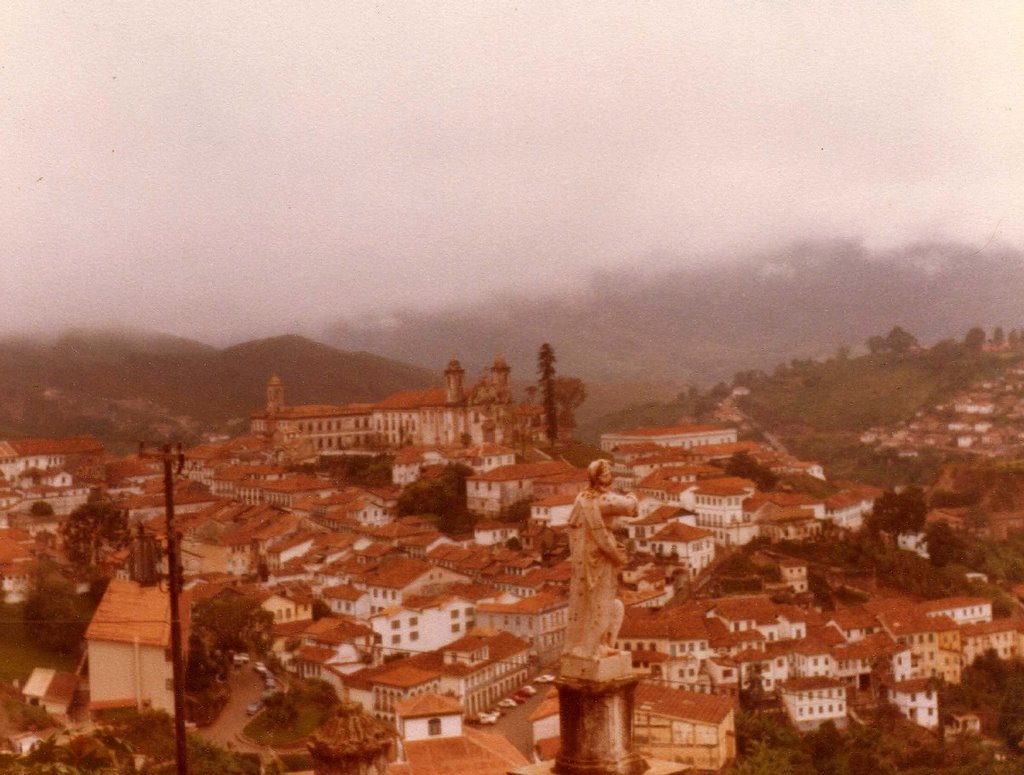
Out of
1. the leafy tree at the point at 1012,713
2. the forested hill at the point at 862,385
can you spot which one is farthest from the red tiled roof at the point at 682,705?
the forested hill at the point at 862,385

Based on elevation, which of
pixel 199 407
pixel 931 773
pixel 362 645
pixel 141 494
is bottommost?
pixel 931 773

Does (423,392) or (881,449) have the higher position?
(423,392)

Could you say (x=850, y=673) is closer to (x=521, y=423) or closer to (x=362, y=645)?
(x=362, y=645)

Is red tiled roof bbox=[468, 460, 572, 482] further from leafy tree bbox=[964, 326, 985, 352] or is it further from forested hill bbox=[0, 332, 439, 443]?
leafy tree bbox=[964, 326, 985, 352]

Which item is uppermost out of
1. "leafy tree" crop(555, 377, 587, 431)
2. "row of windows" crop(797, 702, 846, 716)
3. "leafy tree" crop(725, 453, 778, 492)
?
"leafy tree" crop(555, 377, 587, 431)

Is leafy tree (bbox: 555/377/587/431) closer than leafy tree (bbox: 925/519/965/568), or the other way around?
leafy tree (bbox: 925/519/965/568)

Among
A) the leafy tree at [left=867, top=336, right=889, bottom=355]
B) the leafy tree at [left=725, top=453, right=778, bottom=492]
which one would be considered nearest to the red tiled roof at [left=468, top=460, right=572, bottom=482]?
the leafy tree at [left=725, top=453, right=778, bottom=492]

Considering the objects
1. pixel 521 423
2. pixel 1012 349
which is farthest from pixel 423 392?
pixel 1012 349

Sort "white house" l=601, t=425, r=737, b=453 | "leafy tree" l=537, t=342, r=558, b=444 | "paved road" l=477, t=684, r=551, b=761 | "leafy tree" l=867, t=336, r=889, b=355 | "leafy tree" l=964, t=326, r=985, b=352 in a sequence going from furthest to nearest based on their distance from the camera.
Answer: "leafy tree" l=867, t=336, r=889, b=355, "leafy tree" l=964, t=326, r=985, b=352, "white house" l=601, t=425, r=737, b=453, "leafy tree" l=537, t=342, r=558, b=444, "paved road" l=477, t=684, r=551, b=761
